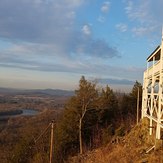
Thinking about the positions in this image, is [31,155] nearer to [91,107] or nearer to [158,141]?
[91,107]

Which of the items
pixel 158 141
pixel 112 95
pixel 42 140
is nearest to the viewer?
pixel 158 141

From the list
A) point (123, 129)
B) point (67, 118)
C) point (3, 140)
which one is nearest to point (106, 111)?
point (67, 118)

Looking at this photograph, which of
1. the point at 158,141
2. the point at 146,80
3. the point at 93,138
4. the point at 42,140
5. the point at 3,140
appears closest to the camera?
the point at 158,141

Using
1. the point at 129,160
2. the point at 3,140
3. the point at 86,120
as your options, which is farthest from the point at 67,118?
the point at 3,140

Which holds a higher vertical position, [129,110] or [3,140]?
[129,110]

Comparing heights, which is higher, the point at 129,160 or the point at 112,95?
the point at 112,95

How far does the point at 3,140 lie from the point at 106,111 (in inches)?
1222

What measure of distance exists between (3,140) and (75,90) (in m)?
31.0

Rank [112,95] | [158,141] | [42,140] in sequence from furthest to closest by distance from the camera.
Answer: [112,95] → [42,140] → [158,141]

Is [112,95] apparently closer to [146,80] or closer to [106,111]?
[106,111]

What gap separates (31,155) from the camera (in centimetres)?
3791

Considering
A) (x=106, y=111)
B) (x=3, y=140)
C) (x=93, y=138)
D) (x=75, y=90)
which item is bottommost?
(x=3, y=140)

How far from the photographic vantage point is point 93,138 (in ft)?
124

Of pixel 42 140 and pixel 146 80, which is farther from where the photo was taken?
pixel 42 140
